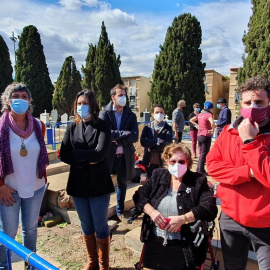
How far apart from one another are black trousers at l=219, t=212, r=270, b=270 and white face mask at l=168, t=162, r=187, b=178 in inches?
18.9

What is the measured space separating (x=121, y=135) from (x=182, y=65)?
56.9 ft

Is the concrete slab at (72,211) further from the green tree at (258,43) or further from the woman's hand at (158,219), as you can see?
the green tree at (258,43)

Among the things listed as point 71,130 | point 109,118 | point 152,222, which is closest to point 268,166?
point 152,222

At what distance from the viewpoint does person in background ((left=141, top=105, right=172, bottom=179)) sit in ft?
13.7

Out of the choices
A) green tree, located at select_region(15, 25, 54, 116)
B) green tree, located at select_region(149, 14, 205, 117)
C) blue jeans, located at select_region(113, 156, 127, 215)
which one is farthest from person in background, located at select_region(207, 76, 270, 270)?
green tree, located at select_region(15, 25, 54, 116)

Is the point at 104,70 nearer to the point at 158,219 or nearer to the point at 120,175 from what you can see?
the point at 120,175

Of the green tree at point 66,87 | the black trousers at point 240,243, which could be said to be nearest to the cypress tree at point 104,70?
the green tree at point 66,87

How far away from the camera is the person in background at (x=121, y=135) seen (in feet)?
11.7

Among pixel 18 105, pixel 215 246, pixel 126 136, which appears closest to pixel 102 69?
pixel 126 136

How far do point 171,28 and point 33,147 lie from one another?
64.6ft

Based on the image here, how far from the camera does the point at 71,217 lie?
155 inches

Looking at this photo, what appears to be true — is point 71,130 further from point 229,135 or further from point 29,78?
point 29,78

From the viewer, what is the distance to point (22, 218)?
7.90 feet

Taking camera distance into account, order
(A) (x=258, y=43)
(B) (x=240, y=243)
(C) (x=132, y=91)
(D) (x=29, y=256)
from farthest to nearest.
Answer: (C) (x=132, y=91)
(A) (x=258, y=43)
(B) (x=240, y=243)
(D) (x=29, y=256)
